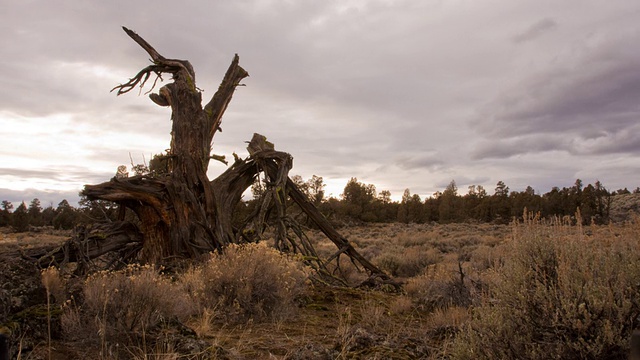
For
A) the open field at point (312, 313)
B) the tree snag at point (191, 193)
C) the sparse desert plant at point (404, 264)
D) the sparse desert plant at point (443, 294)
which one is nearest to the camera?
the open field at point (312, 313)

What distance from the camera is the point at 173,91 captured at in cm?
990

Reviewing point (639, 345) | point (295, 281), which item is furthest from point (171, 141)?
point (639, 345)

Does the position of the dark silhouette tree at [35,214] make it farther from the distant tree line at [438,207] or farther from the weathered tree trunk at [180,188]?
the weathered tree trunk at [180,188]

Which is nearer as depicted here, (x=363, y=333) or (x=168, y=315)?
(x=363, y=333)

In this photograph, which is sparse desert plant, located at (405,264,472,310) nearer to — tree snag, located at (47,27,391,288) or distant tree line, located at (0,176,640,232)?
tree snag, located at (47,27,391,288)

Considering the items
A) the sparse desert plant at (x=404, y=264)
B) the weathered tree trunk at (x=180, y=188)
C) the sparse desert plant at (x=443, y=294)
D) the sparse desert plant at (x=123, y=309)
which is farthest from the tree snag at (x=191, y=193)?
the sparse desert plant at (x=404, y=264)

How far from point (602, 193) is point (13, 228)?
210 ft

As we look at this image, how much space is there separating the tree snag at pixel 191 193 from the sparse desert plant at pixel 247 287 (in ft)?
7.78

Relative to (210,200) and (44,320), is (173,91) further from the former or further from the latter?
(44,320)

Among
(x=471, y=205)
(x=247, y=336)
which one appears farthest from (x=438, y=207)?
(x=247, y=336)

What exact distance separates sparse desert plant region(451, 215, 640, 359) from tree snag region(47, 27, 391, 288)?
5.37 m

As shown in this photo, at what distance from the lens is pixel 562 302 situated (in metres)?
3.62

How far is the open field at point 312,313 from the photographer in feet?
12.1

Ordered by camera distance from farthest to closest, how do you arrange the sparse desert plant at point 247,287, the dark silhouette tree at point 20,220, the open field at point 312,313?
the dark silhouette tree at point 20,220, the sparse desert plant at point 247,287, the open field at point 312,313
